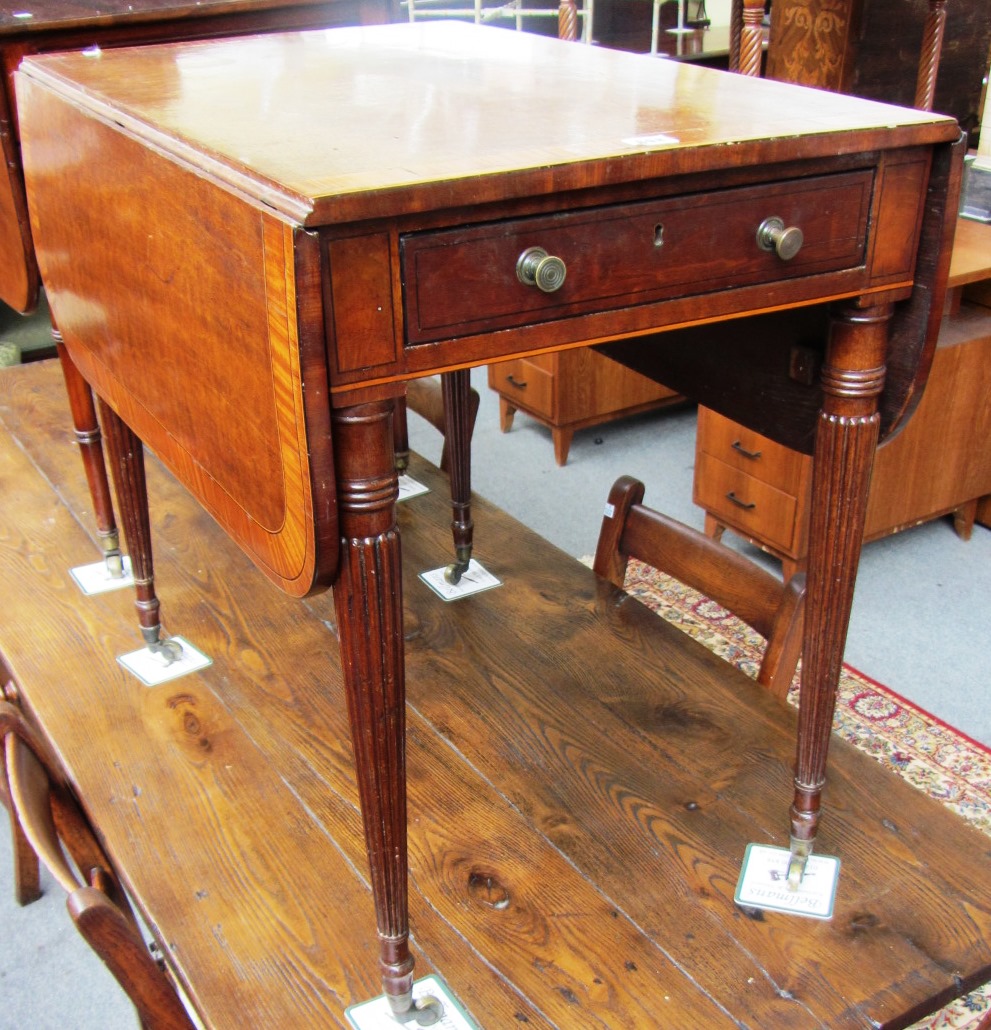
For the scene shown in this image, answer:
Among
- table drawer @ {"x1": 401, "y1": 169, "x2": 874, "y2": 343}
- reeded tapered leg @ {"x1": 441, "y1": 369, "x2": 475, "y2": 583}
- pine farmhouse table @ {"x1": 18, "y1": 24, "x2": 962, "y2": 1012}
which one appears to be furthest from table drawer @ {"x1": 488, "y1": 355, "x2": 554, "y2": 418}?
table drawer @ {"x1": 401, "y1": 169, "x2": 874, "y2": 343}

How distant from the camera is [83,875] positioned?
1.30 m

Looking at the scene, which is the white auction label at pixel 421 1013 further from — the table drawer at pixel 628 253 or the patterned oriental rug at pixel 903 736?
the patterned oriental rug at pixel 903 736

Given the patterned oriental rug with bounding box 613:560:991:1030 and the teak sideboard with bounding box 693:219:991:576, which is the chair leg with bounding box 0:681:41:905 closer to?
the patterned oriental rug with bounding box 613:560:991:1030

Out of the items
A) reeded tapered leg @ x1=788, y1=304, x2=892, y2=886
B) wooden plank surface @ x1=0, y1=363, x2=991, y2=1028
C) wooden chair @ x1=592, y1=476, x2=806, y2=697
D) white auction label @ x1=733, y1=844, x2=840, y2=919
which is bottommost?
wooden plank surface @ x1=0, y1=363, x2=991, y2=1028

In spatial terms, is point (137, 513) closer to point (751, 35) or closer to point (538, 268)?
point (538, 268)

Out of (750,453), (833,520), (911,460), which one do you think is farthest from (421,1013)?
(911,460)

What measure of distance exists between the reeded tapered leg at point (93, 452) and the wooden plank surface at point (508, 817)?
0.11 m

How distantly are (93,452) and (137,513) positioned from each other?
305 millimetres

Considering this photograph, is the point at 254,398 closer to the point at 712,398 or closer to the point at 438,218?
the point at 438,218

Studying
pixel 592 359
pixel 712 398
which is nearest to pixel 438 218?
pixel 712 398

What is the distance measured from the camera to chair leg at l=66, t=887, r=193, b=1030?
2.90 ft

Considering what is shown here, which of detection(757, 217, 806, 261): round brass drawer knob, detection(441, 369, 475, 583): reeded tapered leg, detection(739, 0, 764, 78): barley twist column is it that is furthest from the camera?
detection(739, 0, 764, 78): barley twist column

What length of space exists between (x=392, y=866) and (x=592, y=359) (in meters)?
2.45

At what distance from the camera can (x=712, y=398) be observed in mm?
1369
